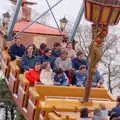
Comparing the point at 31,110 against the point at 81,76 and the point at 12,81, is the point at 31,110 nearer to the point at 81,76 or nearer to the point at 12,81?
the point at 81,76

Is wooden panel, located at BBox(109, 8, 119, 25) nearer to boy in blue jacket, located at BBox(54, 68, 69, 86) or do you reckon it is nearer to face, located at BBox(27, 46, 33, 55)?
boy in blue jacket, located at BBox(54, 68, 69, 86)

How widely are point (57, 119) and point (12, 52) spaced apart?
15.8 ft

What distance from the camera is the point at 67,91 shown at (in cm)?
1092

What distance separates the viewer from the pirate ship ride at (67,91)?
9.02 metres

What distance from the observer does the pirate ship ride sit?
9.02 meters

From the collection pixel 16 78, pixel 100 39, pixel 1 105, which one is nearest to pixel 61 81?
pixel 16 78

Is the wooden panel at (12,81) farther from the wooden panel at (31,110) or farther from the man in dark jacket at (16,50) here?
the wooden panel at (31,110)

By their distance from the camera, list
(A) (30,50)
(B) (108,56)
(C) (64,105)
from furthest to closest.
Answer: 1. (B) (108,56)
2. (A) (30,50)
3. (C) (64,105)

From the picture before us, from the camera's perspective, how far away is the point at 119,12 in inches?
356

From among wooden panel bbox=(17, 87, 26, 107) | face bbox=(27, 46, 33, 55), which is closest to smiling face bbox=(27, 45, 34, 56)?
face bbox=(27, 46, 33, 55)

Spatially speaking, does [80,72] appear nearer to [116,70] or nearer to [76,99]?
[76,99]

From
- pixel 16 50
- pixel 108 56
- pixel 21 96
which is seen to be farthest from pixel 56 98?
pixel 108 56

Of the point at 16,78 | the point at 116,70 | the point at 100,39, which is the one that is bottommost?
the point at 116,70

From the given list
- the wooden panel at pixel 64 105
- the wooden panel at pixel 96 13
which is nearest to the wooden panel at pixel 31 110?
the wooden panel at pixel 64 105
